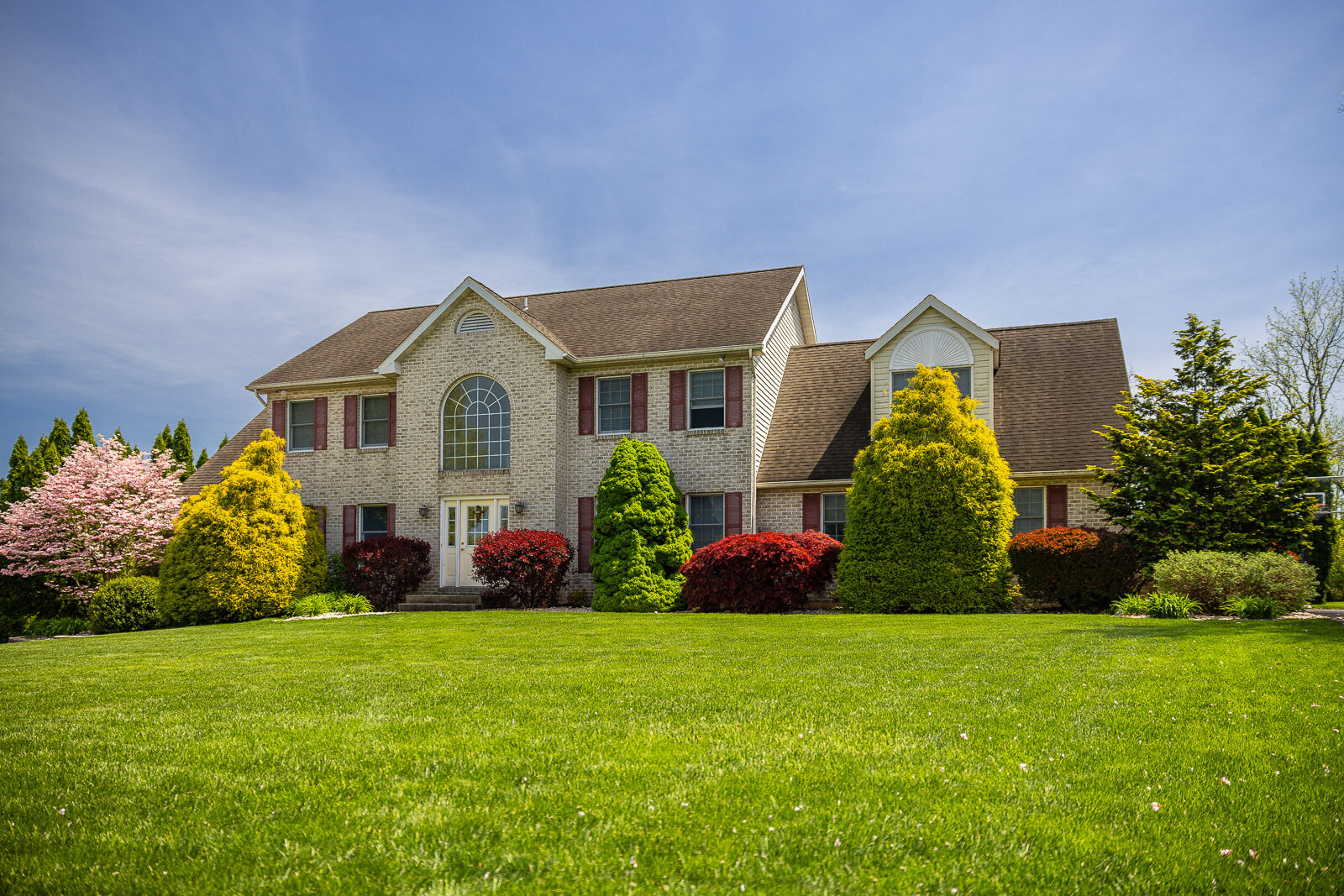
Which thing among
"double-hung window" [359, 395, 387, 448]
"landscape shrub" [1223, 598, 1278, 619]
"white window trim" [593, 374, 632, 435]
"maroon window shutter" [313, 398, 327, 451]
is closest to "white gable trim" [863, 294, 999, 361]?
"white window trim" [593, 374, 632, 435]

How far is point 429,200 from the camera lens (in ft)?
62.2

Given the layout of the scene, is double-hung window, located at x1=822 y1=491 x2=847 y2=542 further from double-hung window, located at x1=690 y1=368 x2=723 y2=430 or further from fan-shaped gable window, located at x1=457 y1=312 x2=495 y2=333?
fan-shaped gable window, located at x1=457 y1=312 x2=495 y2=333

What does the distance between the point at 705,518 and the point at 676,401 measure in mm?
2957

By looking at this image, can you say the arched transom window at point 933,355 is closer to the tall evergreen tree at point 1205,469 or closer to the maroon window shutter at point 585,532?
the tall evergreen tree at point 1205,469

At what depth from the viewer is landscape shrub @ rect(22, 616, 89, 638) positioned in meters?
19.3

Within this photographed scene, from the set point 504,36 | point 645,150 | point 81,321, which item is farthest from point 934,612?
point 81,321

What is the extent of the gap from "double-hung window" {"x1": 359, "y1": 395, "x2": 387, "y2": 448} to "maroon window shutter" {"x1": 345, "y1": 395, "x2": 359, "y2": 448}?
12 cm

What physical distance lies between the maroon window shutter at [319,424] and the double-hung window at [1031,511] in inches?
707

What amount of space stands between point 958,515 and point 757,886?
47.8 ft

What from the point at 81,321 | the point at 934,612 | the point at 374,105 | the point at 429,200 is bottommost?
the point at 934,612

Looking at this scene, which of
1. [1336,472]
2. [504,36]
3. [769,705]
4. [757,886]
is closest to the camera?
[757,886]

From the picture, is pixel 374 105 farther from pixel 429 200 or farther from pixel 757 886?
pixel 757 886

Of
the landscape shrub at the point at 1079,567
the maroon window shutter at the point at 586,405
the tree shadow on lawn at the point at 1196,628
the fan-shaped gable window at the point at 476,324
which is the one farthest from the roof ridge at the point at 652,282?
the tree shadow on lawn at the point at 1196,628

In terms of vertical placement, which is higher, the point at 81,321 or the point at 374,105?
the point at 374,105
